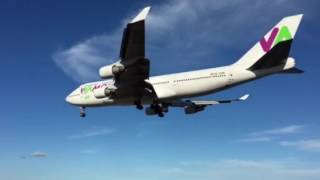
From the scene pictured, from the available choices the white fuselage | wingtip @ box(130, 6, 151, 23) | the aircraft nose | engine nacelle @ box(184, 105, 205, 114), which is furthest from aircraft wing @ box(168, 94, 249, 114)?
wingtip @ box(130, 6, 151, 23)

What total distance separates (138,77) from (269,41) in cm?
1207

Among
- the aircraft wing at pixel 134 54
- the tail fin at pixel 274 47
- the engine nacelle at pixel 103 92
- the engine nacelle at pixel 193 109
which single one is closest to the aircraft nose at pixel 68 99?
the engine nacelle at pixel 103 92

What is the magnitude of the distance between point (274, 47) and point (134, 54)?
10278 millimetres

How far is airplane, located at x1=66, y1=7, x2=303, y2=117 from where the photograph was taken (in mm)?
38969

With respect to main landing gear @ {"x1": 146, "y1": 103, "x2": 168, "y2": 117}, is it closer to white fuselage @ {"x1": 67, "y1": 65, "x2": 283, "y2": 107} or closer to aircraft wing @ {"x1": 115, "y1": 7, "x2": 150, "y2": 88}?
white fuselage @ {"x1": 67, "y1": 65, "x2": 283, "y2": 107}

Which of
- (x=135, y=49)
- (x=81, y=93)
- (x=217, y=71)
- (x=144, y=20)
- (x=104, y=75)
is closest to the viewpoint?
(x=144, y=20)

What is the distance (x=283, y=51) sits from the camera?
37812 mm

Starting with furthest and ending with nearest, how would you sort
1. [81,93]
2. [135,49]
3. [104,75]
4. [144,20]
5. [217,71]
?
[81,93] < [217,71] < [104,75] < [135,49] < [144,20]

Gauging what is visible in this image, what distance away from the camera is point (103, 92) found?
44.1m

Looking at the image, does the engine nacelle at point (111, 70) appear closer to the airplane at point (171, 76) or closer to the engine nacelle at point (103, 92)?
the airplane at point (171, 76)

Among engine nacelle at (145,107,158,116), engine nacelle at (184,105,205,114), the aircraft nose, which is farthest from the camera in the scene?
engine nacelle at (184,105,205,114)

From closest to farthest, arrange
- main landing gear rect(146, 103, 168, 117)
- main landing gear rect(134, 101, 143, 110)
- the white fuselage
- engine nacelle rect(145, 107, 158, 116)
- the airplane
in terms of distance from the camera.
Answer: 1. the airplane
2. the white fuselage
3. main landing gear rect(134, 101, 143, 110)
4. main landing gear rect(146, 103, 168, 117)
5. engine nacelle rect(145, 107, 158, 116)

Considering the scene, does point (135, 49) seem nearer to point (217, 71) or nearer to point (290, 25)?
point (217, 71)

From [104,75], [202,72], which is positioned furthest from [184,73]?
[104,75]
